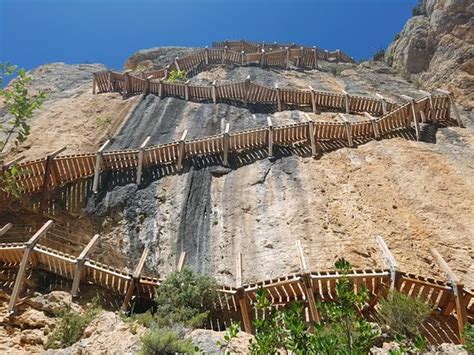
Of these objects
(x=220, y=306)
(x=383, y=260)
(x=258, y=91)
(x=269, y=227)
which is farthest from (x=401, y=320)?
(x=258, y=91)

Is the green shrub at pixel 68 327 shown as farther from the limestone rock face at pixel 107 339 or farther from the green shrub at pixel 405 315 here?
the green shrub at pixel 405 315

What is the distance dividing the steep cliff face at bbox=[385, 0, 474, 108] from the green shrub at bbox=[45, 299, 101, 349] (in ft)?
69.2

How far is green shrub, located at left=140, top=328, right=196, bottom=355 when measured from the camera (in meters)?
7.90

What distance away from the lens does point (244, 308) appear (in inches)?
392

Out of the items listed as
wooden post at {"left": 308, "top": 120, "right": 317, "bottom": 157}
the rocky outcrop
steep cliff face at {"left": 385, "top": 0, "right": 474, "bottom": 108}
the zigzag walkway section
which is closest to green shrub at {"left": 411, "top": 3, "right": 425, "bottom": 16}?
steep cliff face at {"left": 385, "top": 0, "right": 474, "bottom": 108}

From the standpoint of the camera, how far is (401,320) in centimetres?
844

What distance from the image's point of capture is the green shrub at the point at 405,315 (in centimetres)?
837

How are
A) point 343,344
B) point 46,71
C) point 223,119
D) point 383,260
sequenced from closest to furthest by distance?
point 343,344 → point 383,260 → point 223,119 → point 46,71

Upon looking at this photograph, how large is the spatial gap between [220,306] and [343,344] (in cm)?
549

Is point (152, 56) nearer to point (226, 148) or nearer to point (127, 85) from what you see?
point (127, 85)

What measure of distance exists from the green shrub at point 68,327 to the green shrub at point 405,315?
22.7ft

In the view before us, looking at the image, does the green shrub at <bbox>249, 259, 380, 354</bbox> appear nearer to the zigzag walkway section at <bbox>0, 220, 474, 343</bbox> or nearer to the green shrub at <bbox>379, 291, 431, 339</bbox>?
the green shrub at <bbox>379, 291, 431, 339</bbox>

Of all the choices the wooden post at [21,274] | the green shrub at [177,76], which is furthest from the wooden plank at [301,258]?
the green shrub at [177,76]

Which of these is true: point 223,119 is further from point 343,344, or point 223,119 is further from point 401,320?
point 343,344
